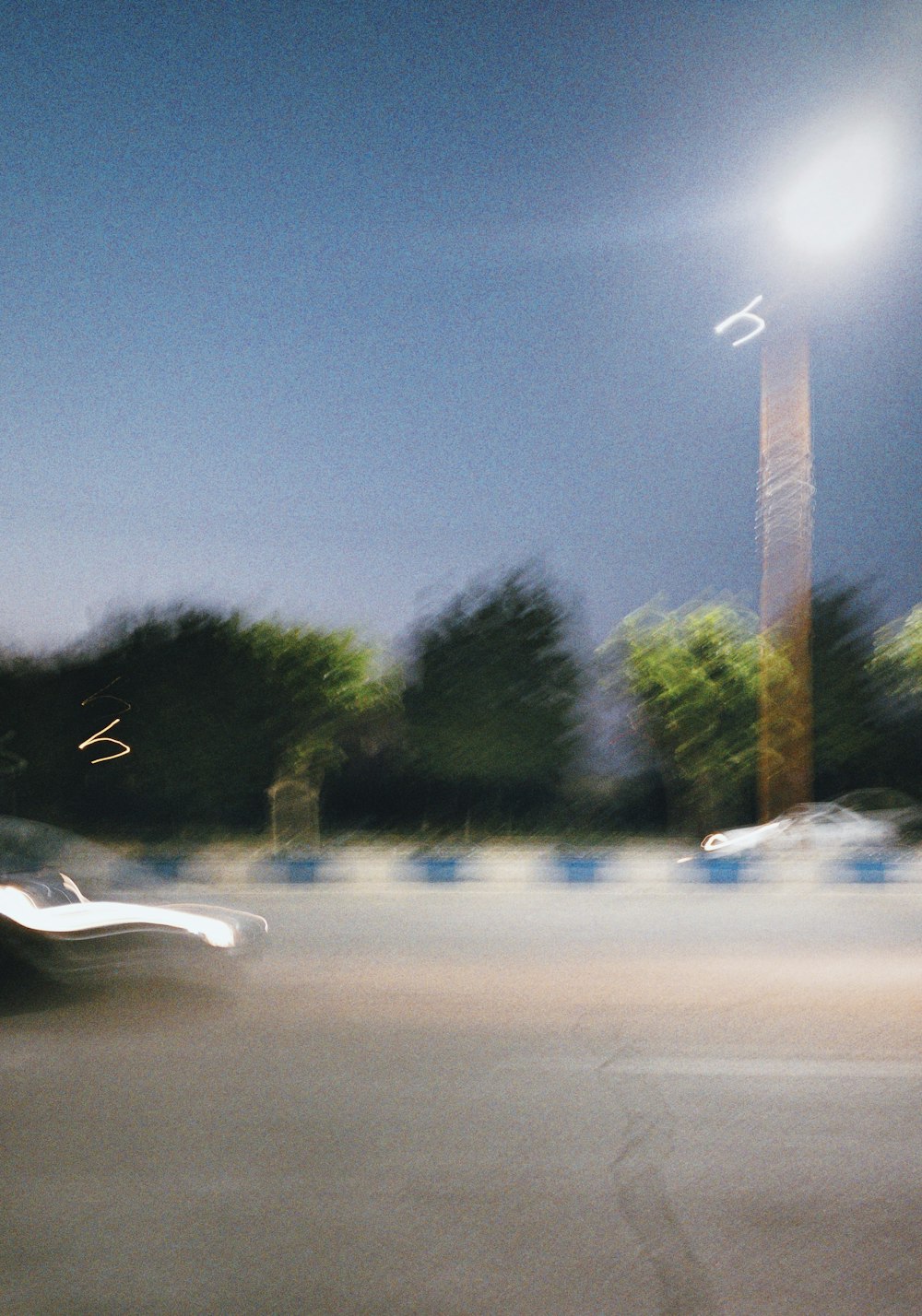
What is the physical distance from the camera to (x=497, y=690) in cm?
3262

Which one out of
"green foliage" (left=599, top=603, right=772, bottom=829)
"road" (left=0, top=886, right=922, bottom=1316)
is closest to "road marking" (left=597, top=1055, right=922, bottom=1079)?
"road" (left=0, top=886, right=922, bottom=1316)

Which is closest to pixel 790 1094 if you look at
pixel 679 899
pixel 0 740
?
pixel 679 899

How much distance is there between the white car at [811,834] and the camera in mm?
23297

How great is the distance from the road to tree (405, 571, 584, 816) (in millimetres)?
22550

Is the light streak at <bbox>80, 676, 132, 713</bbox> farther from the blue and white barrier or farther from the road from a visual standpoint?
the road

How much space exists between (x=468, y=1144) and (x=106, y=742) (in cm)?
3218

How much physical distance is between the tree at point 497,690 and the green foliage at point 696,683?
1651mm

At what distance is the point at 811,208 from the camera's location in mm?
25297

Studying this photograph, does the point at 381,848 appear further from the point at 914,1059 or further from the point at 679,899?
the point at 914,1059

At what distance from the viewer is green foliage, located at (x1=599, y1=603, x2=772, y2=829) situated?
31.0 meters

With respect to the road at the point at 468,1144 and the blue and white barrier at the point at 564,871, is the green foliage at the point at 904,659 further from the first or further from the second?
the road at the point at 468,1144

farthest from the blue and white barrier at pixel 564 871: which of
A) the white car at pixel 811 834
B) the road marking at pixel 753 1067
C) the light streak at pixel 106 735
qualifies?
the road marking at pixel 753 1067

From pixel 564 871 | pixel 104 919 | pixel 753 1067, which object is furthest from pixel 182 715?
pixel 753 1067

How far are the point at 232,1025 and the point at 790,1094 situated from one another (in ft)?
10.8
